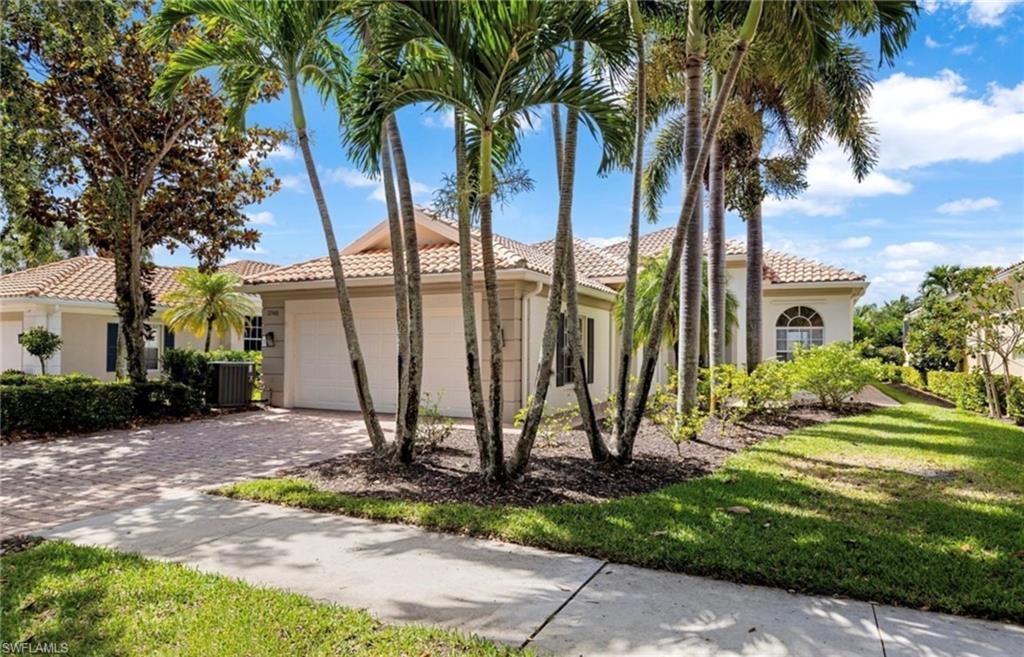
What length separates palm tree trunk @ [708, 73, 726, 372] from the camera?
36.9 feet

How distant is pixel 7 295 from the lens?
1770cm

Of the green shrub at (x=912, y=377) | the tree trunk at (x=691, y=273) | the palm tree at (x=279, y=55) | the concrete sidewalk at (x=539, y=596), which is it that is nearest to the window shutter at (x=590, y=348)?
the tree trunk at (x=691, y=273)

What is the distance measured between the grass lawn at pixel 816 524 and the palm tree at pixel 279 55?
3.05m

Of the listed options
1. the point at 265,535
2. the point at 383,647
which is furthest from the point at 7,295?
the point at 383,647

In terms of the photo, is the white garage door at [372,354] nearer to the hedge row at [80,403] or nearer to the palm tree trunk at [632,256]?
the hedge row at [80,403]

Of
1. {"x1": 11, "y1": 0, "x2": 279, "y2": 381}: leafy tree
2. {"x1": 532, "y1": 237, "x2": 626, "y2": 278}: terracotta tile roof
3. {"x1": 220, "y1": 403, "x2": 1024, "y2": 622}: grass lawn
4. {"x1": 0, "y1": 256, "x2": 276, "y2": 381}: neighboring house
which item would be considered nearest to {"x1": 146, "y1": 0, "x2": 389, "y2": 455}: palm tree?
{"x1": 220, "y1": 403, "x2": 1024, "y2": 622}: grass lawn

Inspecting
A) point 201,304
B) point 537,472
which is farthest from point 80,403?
point 201,304

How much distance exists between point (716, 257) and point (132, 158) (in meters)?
12.5

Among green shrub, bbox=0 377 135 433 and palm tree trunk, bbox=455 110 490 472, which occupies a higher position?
palm tree trunk, bbox=455 110 490 472

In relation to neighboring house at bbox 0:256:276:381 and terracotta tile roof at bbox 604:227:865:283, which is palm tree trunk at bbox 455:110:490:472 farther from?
neighboring house at bbox 0:256:276:381

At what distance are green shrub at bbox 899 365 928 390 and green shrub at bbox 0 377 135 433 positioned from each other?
26251 mm

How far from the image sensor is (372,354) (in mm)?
13141

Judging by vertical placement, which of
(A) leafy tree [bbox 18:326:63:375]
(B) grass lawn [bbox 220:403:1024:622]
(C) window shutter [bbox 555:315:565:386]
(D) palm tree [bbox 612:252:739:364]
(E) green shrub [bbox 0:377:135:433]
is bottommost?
(B) grass lawn [bbox 220:403:1024:622]

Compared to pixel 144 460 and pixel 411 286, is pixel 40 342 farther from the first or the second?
pixel 411 286
